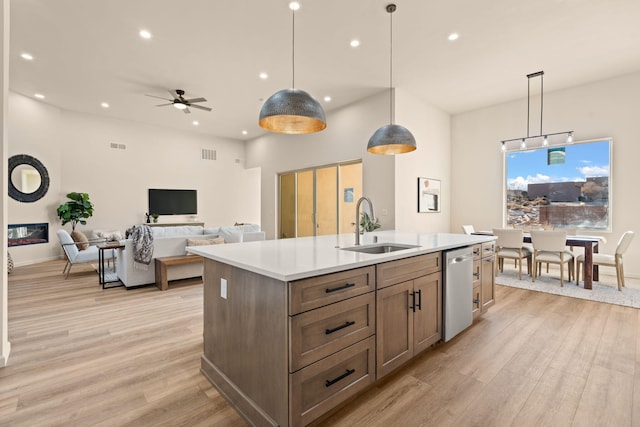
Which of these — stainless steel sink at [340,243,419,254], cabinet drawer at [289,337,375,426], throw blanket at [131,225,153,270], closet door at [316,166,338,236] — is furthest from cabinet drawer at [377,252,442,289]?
closet door at [316,166,338,236]

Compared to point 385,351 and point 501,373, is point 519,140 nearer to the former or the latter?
point 501,373

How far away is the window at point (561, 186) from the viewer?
5.30 m

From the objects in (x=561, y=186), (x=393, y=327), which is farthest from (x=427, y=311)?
(x=561, y=186)

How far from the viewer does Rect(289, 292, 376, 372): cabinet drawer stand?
1.50 m

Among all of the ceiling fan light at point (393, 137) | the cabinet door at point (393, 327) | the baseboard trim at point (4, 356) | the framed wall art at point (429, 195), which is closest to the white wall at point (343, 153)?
the framed wall art at point (429, 195)

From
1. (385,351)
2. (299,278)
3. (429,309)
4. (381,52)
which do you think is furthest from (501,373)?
(381,52)

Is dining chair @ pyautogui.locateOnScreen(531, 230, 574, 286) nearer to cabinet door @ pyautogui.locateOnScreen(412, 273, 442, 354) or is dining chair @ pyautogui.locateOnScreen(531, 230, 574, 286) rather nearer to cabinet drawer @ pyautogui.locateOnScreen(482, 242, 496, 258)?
cabinet drawer @ pyautogui.locateOnScreen(482, 242, 496, 258)

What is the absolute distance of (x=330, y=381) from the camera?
1.66m

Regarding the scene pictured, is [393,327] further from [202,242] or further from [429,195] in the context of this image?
[429,195]

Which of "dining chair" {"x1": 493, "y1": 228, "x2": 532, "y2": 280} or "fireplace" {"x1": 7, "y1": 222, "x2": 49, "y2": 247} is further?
"fireplace" {"x1": 7, "y1": 222, "x2": 49, "y2": 247}

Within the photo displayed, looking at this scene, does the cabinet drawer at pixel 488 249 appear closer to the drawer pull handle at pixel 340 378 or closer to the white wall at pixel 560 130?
the drawer pull handle at pixel 340 378

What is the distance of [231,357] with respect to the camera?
74.2 inches

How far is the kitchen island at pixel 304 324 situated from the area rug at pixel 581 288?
323cm

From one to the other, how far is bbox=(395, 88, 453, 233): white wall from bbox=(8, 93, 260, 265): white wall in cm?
592
